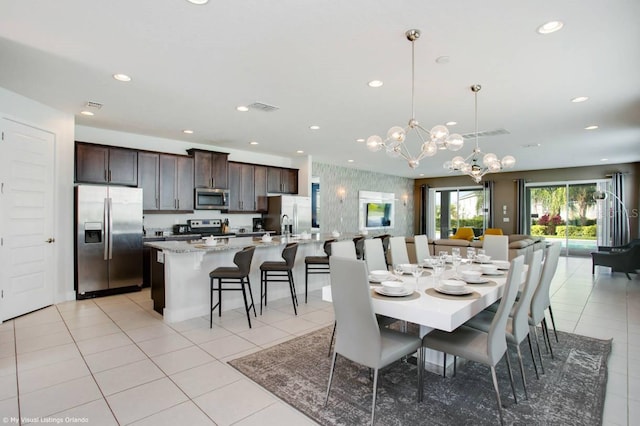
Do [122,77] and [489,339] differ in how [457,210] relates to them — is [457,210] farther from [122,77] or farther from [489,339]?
[122,77]

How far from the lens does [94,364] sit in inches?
114

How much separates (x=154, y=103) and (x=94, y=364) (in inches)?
121

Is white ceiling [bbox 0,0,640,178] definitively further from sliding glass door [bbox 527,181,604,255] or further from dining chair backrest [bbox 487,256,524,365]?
sliding glass door [bbox 527,181,604,255]

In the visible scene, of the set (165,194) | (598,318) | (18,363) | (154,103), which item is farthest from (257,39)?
(598,318)

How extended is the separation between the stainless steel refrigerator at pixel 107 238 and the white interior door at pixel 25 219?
0.39 metres

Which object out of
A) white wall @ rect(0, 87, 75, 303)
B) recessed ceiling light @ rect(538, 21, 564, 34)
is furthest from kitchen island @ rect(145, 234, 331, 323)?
recessed ceiling light @ rect(538, 21, 564, 34)

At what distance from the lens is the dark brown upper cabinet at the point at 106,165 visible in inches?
208

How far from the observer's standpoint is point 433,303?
6.95 feet

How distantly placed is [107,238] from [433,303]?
509cm

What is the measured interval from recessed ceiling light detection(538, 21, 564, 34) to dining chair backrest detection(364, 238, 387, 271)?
7.48 feet

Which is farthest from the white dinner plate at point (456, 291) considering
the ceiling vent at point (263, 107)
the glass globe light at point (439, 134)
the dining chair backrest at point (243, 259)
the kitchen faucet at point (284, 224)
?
the kitchen faucet at point (284, 224)

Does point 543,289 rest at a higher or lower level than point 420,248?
lower

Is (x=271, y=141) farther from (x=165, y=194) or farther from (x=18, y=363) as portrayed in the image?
(x=18, y=363)

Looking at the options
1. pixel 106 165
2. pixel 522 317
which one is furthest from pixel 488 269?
pixel 106 165
